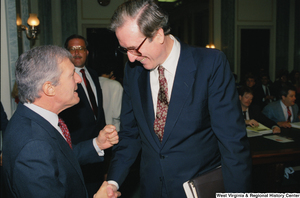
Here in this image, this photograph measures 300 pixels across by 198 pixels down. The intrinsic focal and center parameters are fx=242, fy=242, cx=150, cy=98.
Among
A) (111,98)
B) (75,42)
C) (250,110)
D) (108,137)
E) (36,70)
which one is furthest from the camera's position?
(250,110)

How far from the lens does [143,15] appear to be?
4.02 feet

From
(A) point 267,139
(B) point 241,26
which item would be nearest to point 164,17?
(A) point 267,139

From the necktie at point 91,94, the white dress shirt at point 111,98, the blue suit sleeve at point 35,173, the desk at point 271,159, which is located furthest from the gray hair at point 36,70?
the desk at point 271,159

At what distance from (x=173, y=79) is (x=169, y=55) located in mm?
138

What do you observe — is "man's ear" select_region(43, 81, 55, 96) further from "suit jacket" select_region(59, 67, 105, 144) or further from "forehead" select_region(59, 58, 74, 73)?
"suit jacket" select_region(59, 67, 105, 144)

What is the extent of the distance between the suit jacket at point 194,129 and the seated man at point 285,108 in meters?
3.11

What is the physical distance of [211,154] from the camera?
1.29m

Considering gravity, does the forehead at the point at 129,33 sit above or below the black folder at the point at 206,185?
above

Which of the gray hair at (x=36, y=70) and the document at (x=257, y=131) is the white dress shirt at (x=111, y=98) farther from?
the gray hair at (x=36, y=70)

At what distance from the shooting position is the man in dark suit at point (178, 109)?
45.7 inches

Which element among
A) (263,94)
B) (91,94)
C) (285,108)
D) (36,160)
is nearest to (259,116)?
(285,108)

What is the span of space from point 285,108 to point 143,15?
141 inches

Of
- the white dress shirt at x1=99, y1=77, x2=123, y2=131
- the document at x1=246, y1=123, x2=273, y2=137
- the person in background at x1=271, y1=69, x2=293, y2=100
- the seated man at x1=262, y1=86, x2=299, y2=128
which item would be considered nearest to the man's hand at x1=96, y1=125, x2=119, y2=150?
the white dress shirt at x1=99, y1=77, x2=123, y2=131

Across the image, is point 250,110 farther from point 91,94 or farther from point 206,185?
point 206,185
